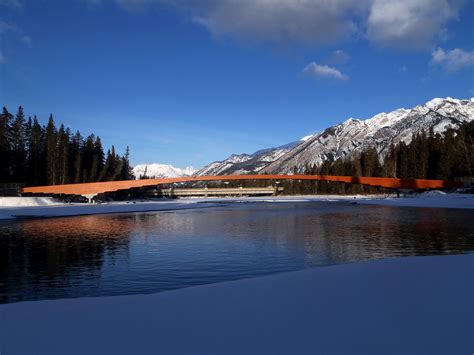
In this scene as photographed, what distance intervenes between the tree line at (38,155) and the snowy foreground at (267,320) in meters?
70.0

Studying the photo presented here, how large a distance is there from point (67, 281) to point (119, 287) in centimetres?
187

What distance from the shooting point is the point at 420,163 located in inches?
3691

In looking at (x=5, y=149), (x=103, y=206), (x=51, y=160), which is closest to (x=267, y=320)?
(x=103, y=206)

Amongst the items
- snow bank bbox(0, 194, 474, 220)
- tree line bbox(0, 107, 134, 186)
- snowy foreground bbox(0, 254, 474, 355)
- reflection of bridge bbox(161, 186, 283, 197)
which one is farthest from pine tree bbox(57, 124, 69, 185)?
snowy foreground bbox(0, 254, 474, 355)

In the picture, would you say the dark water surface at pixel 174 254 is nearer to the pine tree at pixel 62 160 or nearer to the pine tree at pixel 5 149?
the pine tree at pixel 5 149

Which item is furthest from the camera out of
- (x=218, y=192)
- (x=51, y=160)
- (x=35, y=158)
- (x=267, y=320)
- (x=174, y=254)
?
(x=218, y=192)

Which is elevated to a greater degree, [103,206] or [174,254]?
[103,206]

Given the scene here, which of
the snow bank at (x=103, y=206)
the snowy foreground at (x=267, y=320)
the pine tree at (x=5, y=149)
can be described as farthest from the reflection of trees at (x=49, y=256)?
the pine tree at (x=5, y=149)

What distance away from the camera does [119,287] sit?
9.72m

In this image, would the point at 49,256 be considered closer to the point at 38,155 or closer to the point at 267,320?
the point at 267,320

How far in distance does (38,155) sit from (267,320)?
284 ft

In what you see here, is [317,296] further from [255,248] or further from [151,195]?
[151,195]

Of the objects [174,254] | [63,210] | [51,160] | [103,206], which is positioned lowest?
[174,254]

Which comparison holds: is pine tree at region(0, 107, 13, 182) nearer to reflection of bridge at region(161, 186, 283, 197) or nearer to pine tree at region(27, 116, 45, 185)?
pine tree at region(27, 116, 45, 185)
